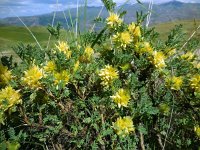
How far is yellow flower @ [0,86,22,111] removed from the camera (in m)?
1.74

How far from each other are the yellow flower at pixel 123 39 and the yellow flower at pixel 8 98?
2.00 ft

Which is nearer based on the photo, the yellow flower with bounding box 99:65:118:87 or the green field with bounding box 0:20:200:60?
the yellow flower with bounding box 99:65:118:87

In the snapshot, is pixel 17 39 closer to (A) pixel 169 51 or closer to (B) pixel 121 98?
(A) pixel 169 51

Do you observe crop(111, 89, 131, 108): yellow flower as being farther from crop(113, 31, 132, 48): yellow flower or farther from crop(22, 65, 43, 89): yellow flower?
→ crop(22, 65, 43, 89): yellow flower

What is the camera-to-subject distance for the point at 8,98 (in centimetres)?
178

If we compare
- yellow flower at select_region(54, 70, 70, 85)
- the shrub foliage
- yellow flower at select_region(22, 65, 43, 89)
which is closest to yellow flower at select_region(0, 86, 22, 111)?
the shrub foliage

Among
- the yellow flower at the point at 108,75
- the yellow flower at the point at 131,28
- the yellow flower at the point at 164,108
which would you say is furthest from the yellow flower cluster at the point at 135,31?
the yellow flower at the point at 164,108

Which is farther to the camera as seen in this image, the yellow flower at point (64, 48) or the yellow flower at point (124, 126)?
the yellow flower at point (64, 48)

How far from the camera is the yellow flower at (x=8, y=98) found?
5.71 ft

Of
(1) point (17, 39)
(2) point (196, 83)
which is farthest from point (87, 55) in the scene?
(1) point (17, 39)

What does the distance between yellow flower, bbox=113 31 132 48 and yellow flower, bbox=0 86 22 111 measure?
61cm

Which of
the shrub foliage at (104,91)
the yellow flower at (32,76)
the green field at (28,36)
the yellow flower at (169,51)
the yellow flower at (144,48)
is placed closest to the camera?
the yellow flower at (32,76)

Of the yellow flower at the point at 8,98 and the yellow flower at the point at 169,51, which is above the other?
the yellow flower at the point at 169,51

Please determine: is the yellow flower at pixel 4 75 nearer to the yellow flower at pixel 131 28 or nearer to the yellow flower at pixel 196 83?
the yellow flower at pixel 131 28
